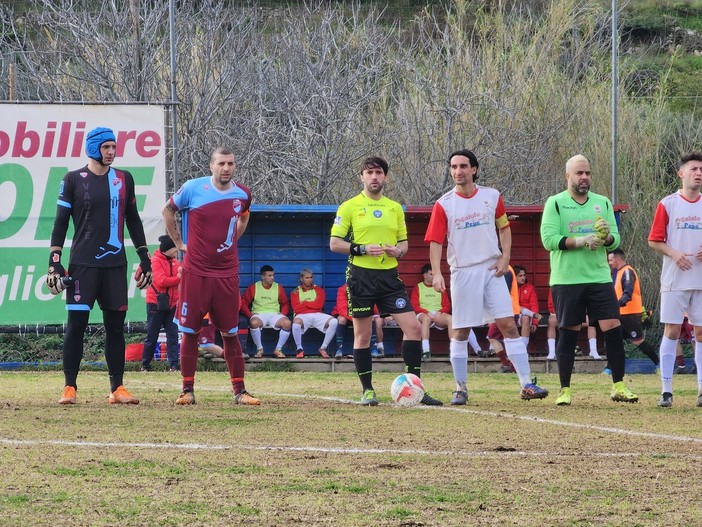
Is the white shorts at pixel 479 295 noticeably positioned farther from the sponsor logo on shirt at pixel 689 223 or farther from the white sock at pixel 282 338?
the white sock at pixel 282 338

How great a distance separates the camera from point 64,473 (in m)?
6.17

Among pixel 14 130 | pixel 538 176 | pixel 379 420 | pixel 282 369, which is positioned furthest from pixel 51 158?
pixel 538 176

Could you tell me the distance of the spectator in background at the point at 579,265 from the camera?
405 inches

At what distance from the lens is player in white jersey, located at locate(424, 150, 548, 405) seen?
33.9ft

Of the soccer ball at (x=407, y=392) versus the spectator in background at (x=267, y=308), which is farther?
the spectator in background at (x=267, y=308)

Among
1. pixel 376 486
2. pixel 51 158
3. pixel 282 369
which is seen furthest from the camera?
pixel 282 369

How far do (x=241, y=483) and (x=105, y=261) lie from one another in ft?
15.5

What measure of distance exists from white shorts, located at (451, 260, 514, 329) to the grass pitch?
778mm

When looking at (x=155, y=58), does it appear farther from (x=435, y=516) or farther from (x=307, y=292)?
(x=435, y=516)

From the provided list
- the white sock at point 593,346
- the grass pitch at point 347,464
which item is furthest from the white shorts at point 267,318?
the grass pitch at point 347,464

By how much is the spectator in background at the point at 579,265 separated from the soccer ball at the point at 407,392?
4.01ft

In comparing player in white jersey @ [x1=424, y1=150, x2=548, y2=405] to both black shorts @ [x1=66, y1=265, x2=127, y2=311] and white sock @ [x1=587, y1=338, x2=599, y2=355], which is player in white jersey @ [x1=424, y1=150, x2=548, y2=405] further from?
white sock @ [x1=587, y1=338, x2=599, y2=355]

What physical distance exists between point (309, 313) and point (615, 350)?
9.18m

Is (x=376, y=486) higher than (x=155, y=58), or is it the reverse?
(x=155, y=58)
